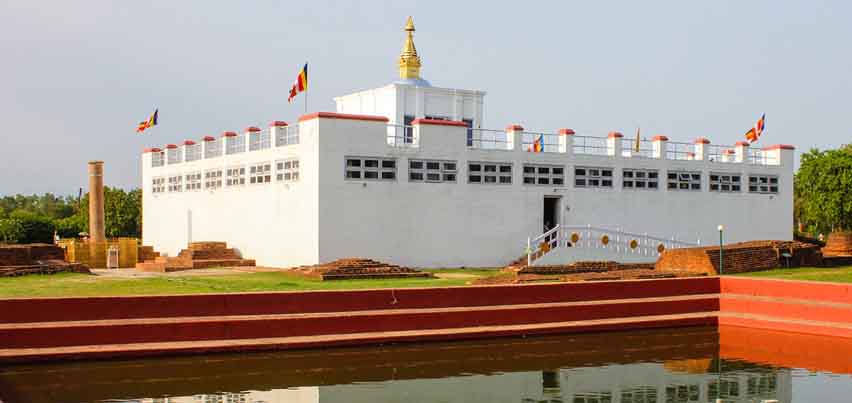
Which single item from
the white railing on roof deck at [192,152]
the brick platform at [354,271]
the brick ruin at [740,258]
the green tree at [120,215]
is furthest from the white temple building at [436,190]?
the green tree at [120,215]

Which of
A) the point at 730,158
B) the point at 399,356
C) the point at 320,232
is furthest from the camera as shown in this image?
the point at 730,158

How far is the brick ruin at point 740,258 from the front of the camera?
25.7 m

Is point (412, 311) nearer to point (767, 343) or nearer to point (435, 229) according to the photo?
point (767, 343)

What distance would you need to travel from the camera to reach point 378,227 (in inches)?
1125

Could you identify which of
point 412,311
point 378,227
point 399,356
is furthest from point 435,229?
point 399,356

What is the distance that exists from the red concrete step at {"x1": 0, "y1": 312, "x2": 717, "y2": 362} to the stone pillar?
775 inches

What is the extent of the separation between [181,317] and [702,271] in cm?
1465

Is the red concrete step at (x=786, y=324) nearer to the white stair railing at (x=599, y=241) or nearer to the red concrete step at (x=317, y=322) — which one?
the red concrete step at (x=317, y=322)

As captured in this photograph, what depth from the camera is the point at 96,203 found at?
3534 centimetres

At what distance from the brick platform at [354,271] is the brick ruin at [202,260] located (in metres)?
5.13

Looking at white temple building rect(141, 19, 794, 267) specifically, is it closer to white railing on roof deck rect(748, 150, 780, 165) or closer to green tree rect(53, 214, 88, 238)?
white railing on roof deck rect(748, 150, 780, 165)

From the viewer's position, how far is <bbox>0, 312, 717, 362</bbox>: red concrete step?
52.6 feet

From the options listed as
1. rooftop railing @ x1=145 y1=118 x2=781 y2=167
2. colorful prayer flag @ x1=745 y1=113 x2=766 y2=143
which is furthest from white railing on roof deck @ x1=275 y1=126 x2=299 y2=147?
colorful prayer flag @ x1=745 y1=113 x2=766 y2=143

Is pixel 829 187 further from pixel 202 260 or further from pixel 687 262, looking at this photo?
pixel 202 260
